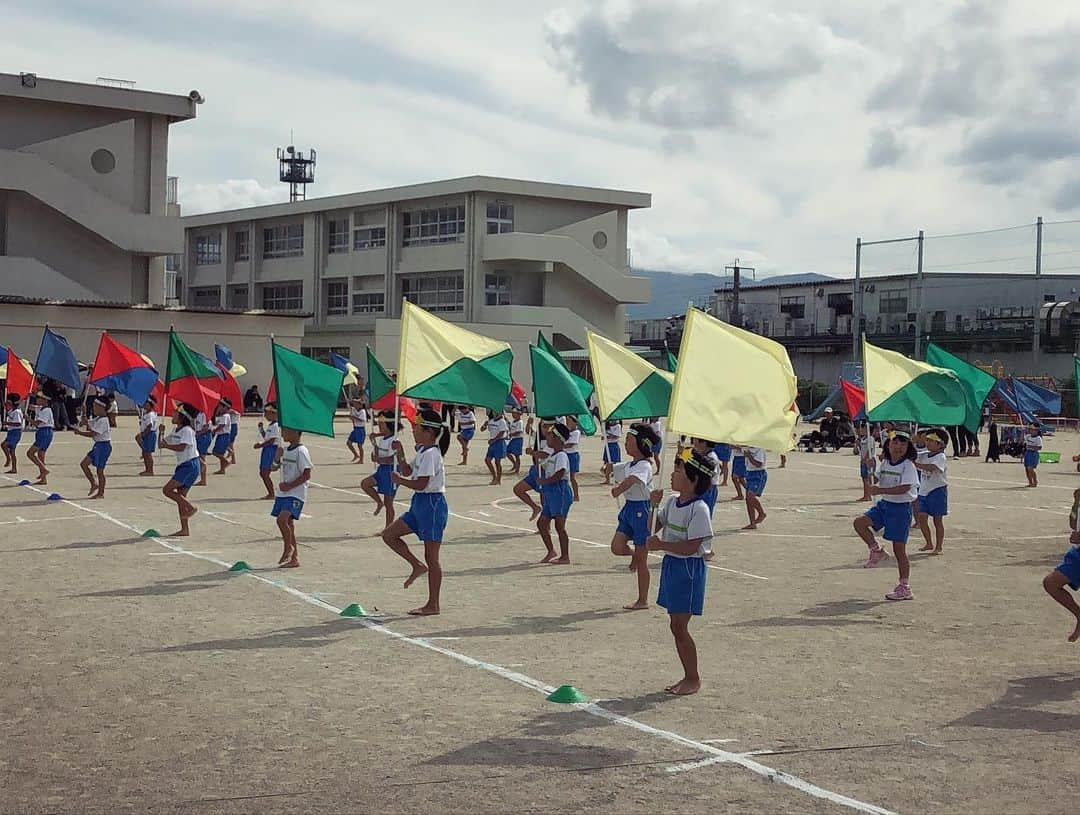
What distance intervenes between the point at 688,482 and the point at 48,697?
176 inches

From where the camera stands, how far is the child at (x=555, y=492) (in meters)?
14.3

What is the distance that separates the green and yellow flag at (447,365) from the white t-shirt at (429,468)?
136cm

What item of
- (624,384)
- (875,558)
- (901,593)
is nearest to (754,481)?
(875,558)

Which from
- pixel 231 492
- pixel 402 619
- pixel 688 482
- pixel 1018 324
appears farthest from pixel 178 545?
pixel 1018 324

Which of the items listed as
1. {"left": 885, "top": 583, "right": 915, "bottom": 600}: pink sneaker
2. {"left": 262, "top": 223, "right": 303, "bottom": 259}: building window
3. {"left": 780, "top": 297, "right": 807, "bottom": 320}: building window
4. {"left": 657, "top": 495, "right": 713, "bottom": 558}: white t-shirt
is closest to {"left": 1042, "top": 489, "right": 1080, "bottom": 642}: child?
{"left": 885, "top": 583, "right": 915, "bottom": 600}: pink sneaker

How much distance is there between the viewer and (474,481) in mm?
26141

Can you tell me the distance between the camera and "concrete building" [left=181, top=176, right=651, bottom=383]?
6184 cm

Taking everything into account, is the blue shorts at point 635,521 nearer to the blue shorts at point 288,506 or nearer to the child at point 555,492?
the child at point 555,492

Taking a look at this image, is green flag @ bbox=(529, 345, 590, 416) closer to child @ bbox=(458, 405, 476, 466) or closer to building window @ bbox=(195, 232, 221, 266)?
child @ bbox=(458, 405, 476, 466)

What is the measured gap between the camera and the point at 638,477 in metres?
12.4

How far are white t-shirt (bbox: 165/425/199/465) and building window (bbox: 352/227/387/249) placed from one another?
162ft

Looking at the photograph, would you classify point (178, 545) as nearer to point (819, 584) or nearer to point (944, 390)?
point (819, 584)

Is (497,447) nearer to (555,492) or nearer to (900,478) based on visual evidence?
Result: (555,492)

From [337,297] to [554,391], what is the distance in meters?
54.0
